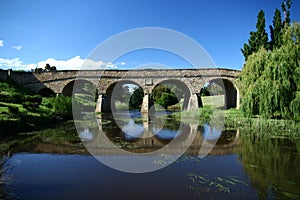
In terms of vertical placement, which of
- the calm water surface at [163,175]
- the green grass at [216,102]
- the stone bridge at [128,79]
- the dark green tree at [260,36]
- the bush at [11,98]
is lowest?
the calm water surface at [163,175]

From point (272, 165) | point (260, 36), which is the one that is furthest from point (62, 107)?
point (260, 36)

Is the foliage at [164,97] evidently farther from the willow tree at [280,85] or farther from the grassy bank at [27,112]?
the willow tree at [280,85]

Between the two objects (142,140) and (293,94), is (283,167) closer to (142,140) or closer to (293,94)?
(142,140)

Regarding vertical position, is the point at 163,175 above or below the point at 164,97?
below

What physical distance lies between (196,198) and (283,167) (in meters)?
3.49

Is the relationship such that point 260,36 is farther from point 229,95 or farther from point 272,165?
point 272,165

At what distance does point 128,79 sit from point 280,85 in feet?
62.6

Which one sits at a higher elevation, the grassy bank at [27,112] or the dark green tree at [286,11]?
the dark green tree at [286,11]

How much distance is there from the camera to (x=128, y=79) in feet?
94.5

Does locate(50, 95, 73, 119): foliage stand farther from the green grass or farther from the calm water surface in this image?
the green grass

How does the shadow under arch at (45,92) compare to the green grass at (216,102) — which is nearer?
the shadow under arch at (45,92)

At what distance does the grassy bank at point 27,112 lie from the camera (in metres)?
11.4

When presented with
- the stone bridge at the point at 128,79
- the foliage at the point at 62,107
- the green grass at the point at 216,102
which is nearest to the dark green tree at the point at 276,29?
the stone bridge at the point at 128,79

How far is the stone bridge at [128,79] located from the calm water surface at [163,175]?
19222 mm
